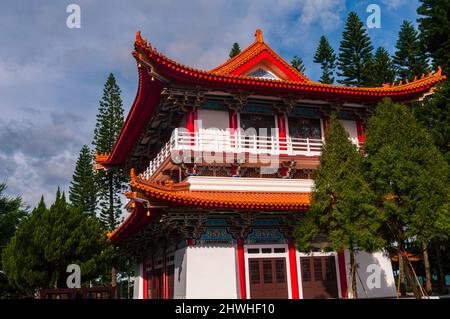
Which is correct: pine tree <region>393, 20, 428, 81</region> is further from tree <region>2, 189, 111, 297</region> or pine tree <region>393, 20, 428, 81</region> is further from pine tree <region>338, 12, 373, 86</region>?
tree <region>2, 189, 111, 297</region>

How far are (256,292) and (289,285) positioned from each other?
1181mm

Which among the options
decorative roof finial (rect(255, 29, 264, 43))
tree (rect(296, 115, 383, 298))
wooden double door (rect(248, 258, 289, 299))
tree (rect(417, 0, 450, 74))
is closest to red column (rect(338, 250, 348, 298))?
wooden double door (rect(248, 258, 289, 299))

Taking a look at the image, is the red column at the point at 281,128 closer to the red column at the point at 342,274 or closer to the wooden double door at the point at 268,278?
the wooden double door at the point at 268,278

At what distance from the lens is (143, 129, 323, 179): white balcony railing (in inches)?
632

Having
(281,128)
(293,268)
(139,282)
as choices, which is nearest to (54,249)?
(139,282)

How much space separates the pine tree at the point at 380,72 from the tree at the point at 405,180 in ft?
72.8

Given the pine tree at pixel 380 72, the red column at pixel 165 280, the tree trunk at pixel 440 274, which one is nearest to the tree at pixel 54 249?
the red column at pixel 165 280

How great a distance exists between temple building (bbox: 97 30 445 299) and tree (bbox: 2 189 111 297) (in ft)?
14.2

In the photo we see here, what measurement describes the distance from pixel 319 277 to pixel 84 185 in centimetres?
3033

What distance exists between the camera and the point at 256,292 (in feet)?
49.8

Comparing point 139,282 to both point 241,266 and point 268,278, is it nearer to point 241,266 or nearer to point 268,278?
point 241,266

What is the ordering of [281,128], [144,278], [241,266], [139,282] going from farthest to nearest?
[139,282] < [144,278] < [281,128] < [241,266]

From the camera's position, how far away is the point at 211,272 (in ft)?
48.2

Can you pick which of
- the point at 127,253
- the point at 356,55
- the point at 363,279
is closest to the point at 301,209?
the point at 363,279
